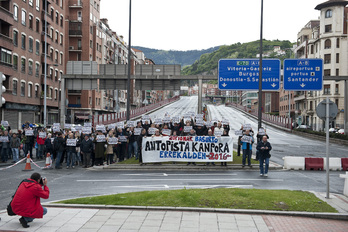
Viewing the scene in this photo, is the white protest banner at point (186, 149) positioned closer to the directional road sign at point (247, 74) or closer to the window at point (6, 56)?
the directional road sign at point (247, 74)

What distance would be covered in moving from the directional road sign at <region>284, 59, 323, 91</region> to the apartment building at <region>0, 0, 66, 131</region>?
29.0m

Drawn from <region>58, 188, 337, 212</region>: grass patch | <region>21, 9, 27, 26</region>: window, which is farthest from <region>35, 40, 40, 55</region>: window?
<region>58, 188, 337, 212</region>: grass patch

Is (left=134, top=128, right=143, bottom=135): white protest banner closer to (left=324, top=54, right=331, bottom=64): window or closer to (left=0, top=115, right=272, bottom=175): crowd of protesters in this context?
(left=0, top=115, right=272, bottom=175): crowd of protesters

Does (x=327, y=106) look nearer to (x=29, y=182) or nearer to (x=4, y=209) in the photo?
(x=29, y=182)

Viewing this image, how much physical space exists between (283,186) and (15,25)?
4122 centimetres

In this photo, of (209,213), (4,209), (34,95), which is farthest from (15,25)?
(209,213)

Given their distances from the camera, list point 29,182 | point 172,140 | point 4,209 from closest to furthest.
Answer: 1. point 29,182
2. point 4,209
3. point 172,140

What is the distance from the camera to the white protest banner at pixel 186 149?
59.2 feet

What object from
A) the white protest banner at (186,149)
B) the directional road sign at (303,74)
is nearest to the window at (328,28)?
the directional road sign at (303,74)

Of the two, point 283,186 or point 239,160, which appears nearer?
point 283,186

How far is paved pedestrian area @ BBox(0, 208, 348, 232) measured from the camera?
7.66 meters

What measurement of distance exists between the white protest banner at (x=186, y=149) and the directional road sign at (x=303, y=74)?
10497 millimetres

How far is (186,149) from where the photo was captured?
713 inches

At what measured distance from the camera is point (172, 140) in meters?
18.2
